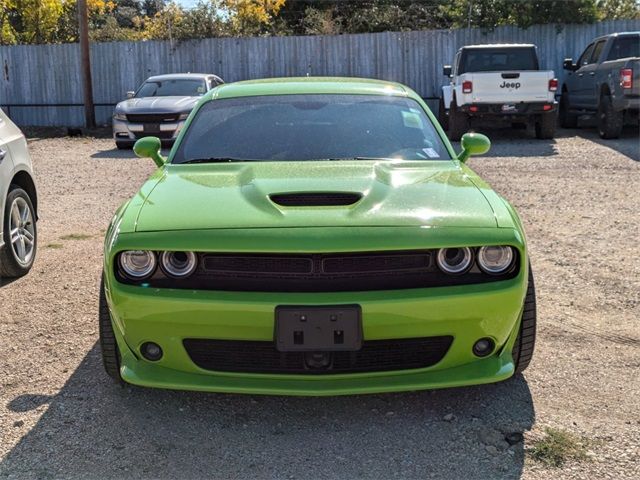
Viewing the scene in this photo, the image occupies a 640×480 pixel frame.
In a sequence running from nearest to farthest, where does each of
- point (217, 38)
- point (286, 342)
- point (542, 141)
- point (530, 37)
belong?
1. point (286, 342)
2. point (542, 141)
3. point (530, 37)
4. point (217, 38)

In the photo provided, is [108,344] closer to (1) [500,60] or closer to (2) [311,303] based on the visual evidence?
(2) [311,303]

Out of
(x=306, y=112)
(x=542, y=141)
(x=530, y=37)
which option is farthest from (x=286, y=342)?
(x=530, y=37)

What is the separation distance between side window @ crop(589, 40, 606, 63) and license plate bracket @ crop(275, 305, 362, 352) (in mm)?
13697

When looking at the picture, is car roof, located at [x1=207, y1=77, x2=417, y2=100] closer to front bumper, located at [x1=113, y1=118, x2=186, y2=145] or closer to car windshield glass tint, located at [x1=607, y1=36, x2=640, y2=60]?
front bumper, located at [x1=113, y1=118, x2=186, y2=145]

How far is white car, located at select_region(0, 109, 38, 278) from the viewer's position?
5246 mm

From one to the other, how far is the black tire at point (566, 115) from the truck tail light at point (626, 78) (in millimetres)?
3326

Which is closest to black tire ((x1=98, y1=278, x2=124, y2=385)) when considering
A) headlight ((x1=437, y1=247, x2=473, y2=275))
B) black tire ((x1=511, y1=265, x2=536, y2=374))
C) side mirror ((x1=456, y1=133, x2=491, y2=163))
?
headlight ((x1=437, y1=247, x2=473, y2=275))

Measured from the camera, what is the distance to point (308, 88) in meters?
4.84

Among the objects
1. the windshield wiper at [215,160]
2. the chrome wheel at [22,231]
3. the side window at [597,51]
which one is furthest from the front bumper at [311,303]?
the side window at [597,51]

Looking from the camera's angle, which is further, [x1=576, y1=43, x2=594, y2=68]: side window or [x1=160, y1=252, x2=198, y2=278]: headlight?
[x1=576, y1=43, x2=594, y2=68]: side window

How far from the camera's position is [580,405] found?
348cm

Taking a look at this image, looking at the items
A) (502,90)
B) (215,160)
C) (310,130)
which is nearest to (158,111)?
(502,90)

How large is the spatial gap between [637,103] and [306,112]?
10.1 m

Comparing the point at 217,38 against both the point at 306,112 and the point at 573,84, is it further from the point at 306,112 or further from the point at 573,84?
the point at 306,112
